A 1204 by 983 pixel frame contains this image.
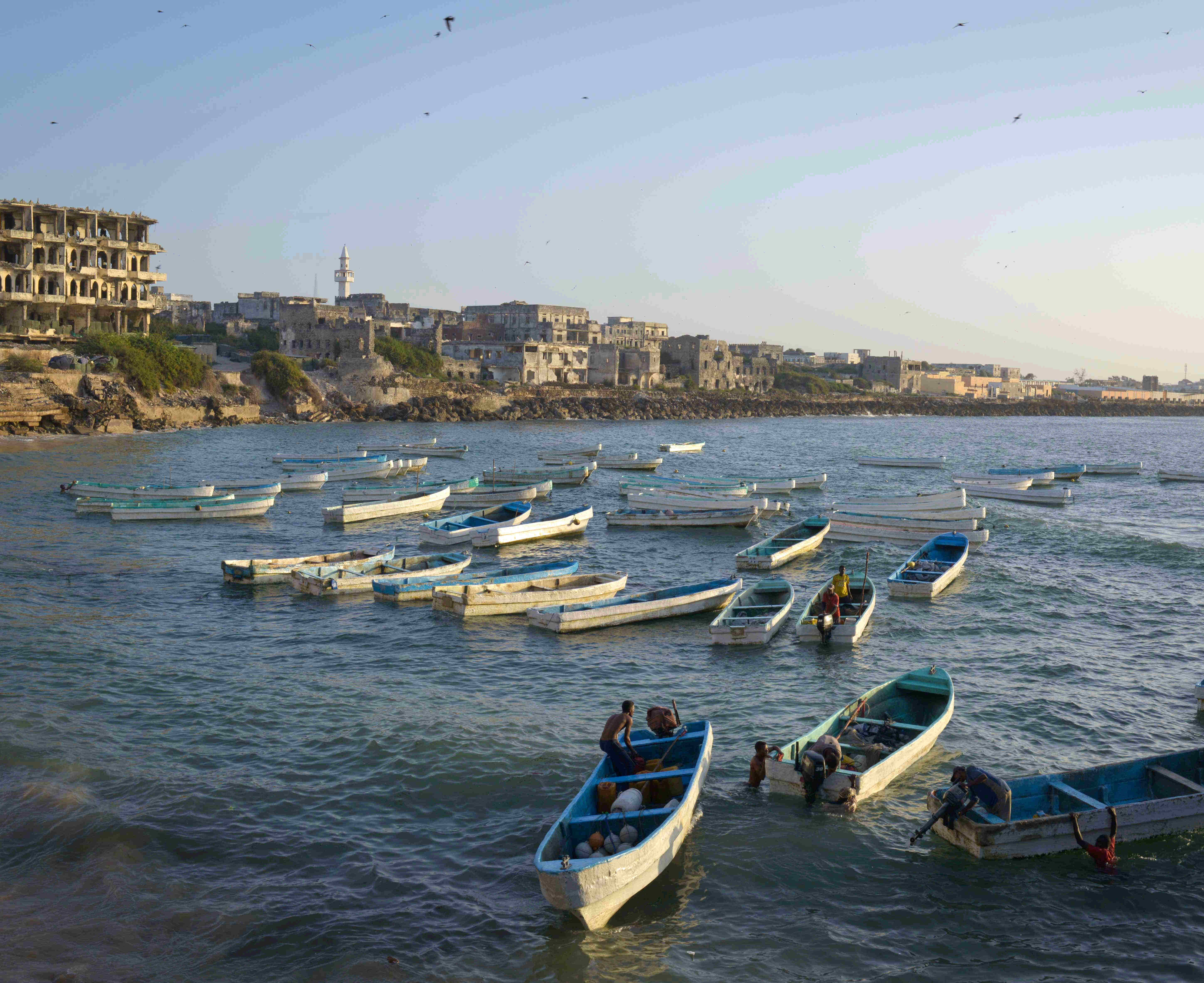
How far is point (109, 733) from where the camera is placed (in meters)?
15.4

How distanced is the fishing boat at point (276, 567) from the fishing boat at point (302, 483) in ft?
67.6

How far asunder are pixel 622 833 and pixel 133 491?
A: 1342 inches

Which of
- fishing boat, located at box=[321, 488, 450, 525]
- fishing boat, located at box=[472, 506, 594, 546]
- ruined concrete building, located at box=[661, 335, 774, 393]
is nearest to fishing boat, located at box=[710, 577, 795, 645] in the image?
fishing boat, located at box=[472, 506, 594, 546]

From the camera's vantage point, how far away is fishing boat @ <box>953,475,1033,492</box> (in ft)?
166

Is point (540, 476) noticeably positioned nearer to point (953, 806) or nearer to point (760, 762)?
point (760, 762)

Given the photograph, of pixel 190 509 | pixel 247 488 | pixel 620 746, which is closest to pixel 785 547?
pixel 620 746

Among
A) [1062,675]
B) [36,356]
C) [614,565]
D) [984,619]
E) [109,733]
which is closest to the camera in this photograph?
[109,733]

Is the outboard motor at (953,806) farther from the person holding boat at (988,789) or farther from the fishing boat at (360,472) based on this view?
the fishing boat at (360,472)

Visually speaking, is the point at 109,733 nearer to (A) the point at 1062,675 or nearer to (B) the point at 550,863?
(B) the point at 550,863

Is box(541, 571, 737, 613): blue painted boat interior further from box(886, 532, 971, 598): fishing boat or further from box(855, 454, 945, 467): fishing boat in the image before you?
box(855, 454, 945, 467): fishing boat

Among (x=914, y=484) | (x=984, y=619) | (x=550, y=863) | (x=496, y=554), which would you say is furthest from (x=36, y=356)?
(x=550, y=863)

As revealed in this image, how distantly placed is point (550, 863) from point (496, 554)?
21.8 m

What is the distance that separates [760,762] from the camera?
44.1 feet

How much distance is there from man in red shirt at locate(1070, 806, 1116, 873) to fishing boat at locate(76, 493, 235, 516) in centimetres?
3310
